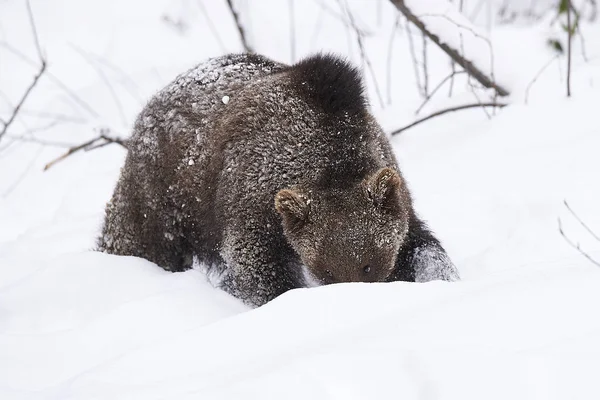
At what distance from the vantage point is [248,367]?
261cm

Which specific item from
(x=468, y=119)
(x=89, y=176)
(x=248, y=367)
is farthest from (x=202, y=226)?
(x=89, y=176)

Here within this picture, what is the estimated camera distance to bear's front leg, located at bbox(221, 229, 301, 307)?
4523 millimetres

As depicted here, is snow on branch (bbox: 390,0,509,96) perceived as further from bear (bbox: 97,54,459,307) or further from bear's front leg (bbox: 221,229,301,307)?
bear's front leg (bbox: 221,229,301,307)

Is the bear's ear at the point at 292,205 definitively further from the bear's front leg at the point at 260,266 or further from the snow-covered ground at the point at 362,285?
the snow-covered ground at the point at 362,285

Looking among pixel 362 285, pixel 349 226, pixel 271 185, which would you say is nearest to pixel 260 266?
Result: pixel 271 185

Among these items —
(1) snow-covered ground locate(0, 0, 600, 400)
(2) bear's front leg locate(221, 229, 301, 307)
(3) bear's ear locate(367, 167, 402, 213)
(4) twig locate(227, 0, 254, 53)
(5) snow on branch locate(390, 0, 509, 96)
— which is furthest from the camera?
(4) twig locate(227, 0, 254, 53)

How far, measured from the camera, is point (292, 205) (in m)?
4.21

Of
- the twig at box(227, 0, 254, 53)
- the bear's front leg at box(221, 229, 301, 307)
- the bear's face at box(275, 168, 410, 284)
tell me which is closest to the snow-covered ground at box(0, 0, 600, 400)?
the bear's front leg at box(221, 229, 301, 307)

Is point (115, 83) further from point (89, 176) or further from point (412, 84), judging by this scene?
point (412, 84)

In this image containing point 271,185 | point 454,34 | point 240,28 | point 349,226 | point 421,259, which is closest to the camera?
point 349,226

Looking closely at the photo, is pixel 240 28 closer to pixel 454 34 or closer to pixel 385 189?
pixel 454 34

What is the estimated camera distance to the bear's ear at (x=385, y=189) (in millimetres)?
4141

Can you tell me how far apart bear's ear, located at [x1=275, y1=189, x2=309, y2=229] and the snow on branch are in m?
3.00

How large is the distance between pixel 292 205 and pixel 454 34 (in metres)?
3.34
